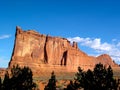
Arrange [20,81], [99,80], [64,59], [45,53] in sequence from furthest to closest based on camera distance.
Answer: [64,59] < [45,53] < [20,81] < [99,80]

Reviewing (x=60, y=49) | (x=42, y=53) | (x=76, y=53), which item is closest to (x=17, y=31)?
(x=42, y=53)

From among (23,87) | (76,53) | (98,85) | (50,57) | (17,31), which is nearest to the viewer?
(98,85)

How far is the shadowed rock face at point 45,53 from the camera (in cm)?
14429

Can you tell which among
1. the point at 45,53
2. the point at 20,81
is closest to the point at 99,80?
the point at 20,81

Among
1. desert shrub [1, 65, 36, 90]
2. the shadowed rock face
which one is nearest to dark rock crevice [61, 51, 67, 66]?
the shadowed rock face

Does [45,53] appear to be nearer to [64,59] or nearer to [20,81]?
[64,59]

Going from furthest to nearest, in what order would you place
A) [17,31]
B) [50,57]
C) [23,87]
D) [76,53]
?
[76,53]
[50,57]
[17,31]
[23,87]

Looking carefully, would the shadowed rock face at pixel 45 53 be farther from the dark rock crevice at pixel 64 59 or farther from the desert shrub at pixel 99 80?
the desert shrub at pixel 99 80

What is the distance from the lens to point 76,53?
170 meters

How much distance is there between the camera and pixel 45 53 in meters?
158

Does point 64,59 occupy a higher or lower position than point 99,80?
higher

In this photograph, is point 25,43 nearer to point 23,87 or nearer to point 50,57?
point 50,57

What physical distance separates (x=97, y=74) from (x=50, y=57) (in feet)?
442

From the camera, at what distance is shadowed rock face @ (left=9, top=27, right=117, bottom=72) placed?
144288 mm
